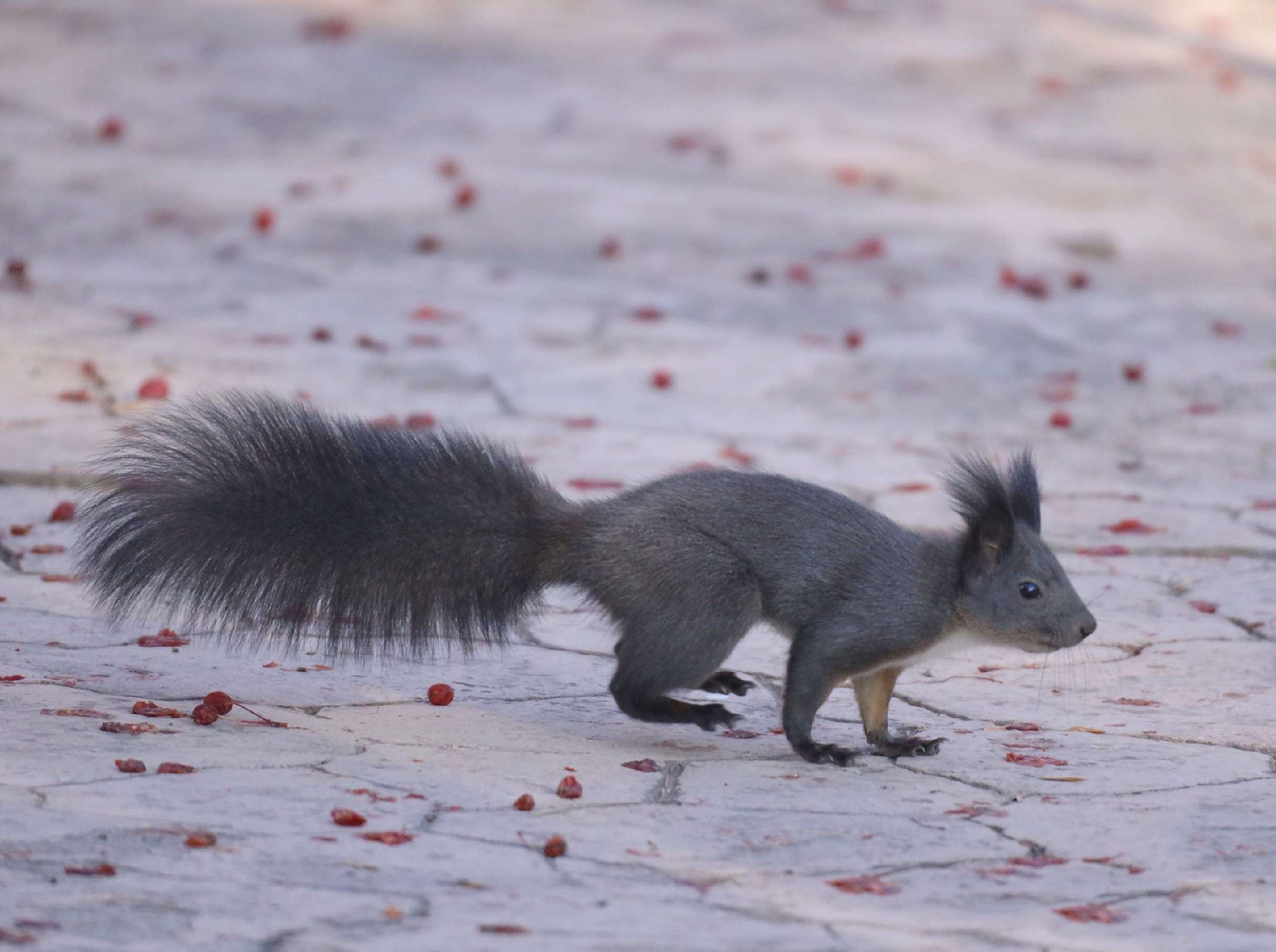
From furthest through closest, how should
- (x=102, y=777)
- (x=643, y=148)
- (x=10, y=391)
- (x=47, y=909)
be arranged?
(x=643, y=148) → (x=10, y=391) → (x=102, y=777) → (x=47, y=909)

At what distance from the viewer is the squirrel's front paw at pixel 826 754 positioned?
3.88 metres

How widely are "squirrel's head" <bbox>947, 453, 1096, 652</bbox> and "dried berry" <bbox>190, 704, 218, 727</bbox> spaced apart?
1674 millimetres

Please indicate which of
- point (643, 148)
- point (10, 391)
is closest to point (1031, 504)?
point (10, 391)

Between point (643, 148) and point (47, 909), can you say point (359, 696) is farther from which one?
point (643, 148)

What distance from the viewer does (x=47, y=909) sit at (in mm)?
2662

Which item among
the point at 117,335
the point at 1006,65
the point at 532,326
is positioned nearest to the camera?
the point at 117,335

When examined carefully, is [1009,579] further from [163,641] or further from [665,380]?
[665,380]

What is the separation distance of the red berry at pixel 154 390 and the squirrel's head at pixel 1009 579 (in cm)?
377

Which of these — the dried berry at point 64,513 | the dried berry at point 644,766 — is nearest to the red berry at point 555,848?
the dried berry at point 644,766

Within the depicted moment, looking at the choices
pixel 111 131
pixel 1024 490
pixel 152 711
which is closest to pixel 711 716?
pixel 1024 490

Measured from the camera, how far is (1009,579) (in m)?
3.93

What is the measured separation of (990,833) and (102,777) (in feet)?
5.59

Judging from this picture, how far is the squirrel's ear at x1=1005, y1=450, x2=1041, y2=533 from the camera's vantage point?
13.1ft

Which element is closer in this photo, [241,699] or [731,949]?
[731,949]
